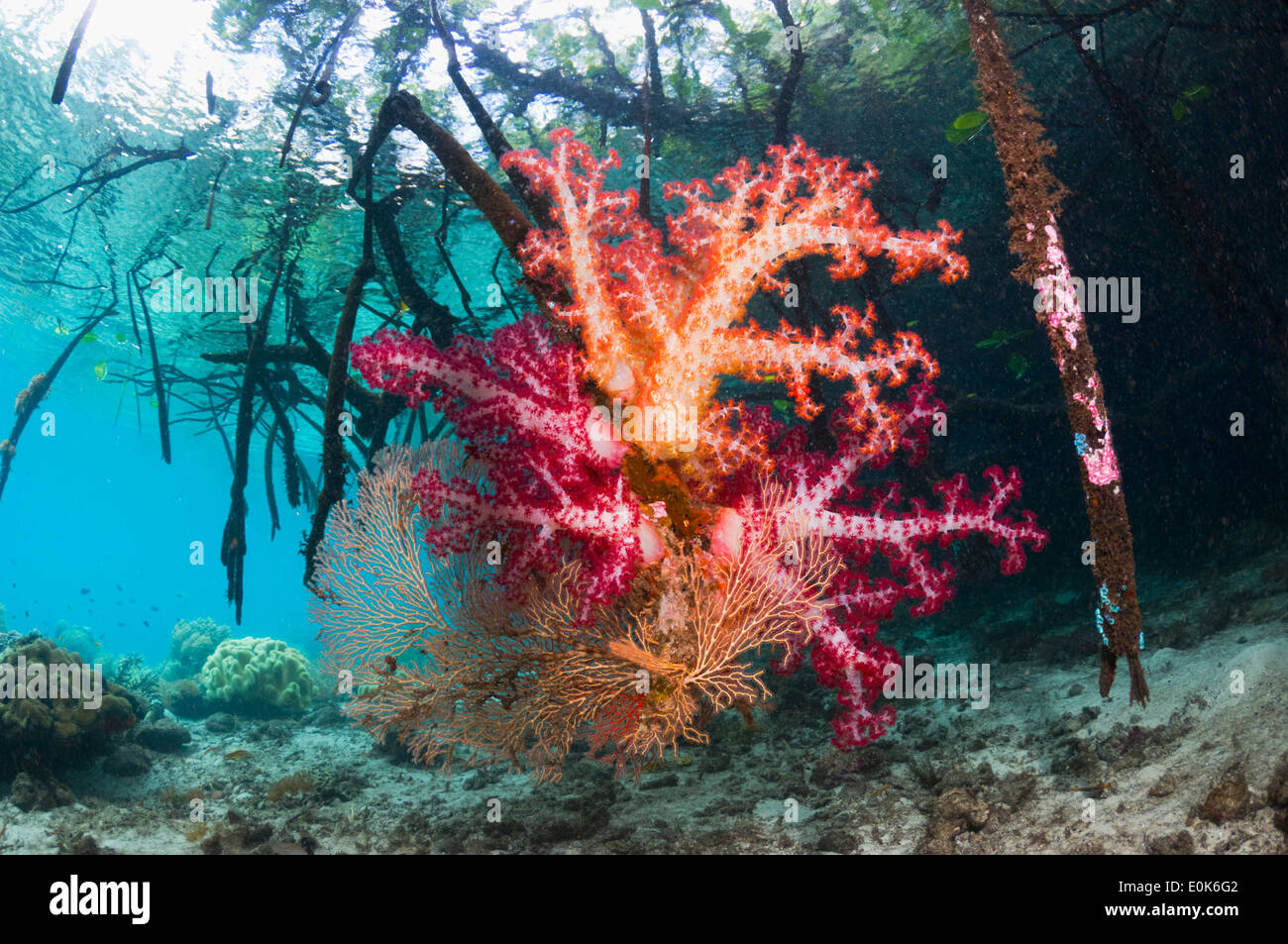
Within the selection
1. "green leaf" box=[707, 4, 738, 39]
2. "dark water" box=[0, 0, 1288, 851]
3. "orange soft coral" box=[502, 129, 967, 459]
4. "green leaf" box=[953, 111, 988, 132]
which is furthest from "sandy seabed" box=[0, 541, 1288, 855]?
"green leaf" box=[707, 4, 738, 39]

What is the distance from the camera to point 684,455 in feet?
9.00

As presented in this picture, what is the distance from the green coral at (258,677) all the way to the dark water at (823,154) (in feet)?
0.34

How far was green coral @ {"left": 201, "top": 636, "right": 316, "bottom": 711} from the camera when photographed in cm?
1076

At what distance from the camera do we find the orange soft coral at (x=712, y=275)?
8.82ft

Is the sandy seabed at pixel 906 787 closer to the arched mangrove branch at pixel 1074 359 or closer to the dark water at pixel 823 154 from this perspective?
the dark water at pixel 823 154

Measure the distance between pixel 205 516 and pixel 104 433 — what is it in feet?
165

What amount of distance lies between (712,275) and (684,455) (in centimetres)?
83

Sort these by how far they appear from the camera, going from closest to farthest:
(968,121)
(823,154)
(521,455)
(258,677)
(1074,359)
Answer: (1074,359)
(521,455)
(968,121)
(823,154)
(258,677)

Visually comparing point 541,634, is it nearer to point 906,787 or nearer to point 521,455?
point 521,455

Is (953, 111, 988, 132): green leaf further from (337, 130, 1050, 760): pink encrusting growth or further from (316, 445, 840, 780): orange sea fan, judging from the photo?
(316, 445, 840, 780): orange sea fan

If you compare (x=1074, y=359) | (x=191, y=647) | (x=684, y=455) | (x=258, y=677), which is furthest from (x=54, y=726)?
(x=191, y=647)

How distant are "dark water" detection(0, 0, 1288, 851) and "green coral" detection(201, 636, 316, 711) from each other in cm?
10
